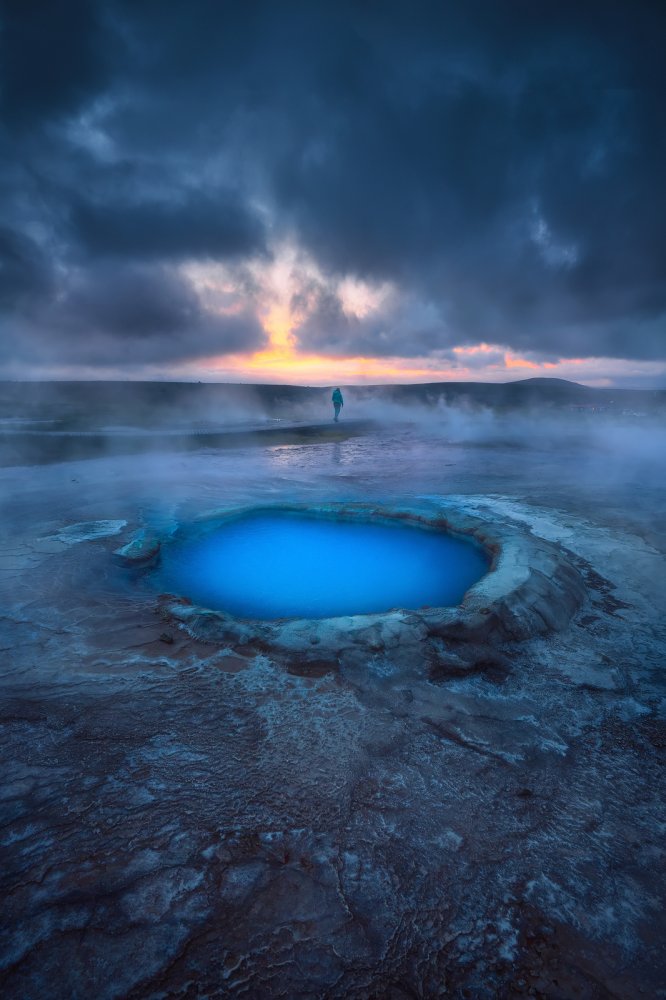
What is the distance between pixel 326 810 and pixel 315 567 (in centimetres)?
374

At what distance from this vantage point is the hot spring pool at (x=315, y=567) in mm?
4895

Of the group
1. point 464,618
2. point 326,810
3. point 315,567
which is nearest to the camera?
point 326,810

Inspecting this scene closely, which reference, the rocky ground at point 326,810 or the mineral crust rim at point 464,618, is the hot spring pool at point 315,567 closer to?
the mineral crust rim at point 464,618

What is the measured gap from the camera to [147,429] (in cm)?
1966

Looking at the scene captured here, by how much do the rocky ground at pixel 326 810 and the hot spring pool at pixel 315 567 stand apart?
1.06 m

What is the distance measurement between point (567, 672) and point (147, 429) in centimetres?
1949

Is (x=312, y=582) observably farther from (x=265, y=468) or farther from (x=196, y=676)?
(x=265, y=468)

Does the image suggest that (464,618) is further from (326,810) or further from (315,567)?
(315,567)

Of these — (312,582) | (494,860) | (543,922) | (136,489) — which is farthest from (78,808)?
(136,489)

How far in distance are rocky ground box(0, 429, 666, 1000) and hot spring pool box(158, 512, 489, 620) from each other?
106 centimetres

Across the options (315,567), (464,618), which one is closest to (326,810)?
(464,618)

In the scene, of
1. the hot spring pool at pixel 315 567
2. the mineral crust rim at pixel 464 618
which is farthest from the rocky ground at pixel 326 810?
the hot spring pool at pixel 315 567

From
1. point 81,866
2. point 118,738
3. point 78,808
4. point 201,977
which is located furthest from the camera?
point 118,738

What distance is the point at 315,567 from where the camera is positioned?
5.89 metres
